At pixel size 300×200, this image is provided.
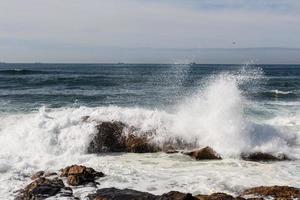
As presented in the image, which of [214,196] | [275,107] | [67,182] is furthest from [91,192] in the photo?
[275,107]

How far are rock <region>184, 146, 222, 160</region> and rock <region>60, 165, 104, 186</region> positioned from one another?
3085 millimetres

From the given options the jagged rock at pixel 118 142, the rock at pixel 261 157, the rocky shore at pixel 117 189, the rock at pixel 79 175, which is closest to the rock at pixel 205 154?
the rocky shore at pixel 117 189

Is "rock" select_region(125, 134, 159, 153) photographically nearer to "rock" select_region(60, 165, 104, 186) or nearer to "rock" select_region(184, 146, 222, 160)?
"rock" select_region(184, 146, 222, 160)

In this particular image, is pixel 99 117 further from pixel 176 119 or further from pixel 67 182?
pixel 67 182

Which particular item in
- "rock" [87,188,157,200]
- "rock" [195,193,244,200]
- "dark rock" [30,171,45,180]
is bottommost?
"dark rock" [30,171,45,180]

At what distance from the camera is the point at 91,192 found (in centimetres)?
972

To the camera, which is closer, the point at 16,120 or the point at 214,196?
the point at 214,196

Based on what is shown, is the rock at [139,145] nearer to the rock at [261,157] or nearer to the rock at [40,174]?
the rock at [261,157]

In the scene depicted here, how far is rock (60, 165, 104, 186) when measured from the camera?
10.3m

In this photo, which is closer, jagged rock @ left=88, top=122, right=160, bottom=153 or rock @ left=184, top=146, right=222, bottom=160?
rock @ left=184, top=146, right=222, bottom=160

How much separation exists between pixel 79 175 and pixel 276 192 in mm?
4318

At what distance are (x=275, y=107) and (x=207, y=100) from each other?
10.3 meters

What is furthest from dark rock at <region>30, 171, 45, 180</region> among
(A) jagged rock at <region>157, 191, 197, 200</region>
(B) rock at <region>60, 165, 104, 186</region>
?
(A) jagged rock at <region>157, 191, 197, 200</region>

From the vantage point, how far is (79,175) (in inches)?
412
